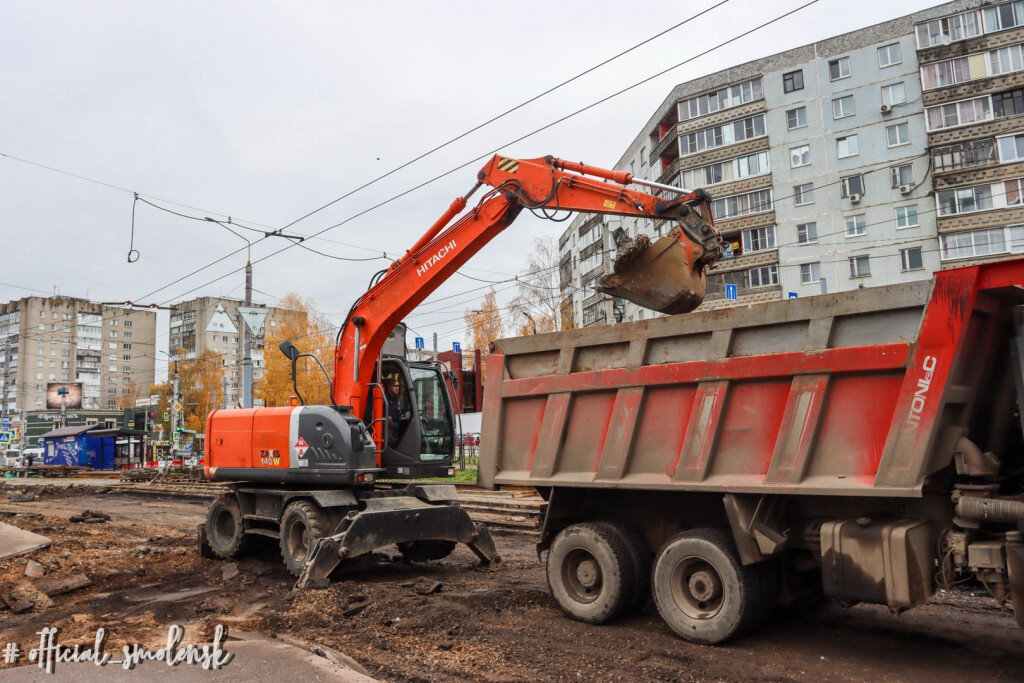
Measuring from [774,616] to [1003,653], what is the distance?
173cm

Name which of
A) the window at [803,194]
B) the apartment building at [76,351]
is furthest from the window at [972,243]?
the apartment building at [76,351]

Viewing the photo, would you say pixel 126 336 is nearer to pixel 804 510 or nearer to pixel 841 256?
pixel 841 256

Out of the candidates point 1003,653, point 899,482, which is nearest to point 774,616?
point 1003,653

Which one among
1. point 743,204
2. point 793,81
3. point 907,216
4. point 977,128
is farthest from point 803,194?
point 977,128

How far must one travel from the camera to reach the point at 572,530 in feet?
22.6

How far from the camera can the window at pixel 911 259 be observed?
3444 cm

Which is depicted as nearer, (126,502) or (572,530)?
(572,530)

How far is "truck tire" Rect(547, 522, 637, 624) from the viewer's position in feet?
21.1

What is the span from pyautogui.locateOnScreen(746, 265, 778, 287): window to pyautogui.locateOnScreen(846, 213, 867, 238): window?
152 inches

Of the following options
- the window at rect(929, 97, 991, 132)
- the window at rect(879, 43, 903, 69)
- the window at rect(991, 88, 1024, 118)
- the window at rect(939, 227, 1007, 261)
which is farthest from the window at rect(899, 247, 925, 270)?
the window at rect(879, 43, 903, 69)

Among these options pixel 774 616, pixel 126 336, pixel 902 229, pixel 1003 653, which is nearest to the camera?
pixel 1003 653

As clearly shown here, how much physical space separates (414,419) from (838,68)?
36.4 metres

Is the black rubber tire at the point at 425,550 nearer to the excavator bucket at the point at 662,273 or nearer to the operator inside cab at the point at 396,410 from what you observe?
the operator inside cab at the point at 396,410

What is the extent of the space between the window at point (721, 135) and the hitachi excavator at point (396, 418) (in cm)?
3295
